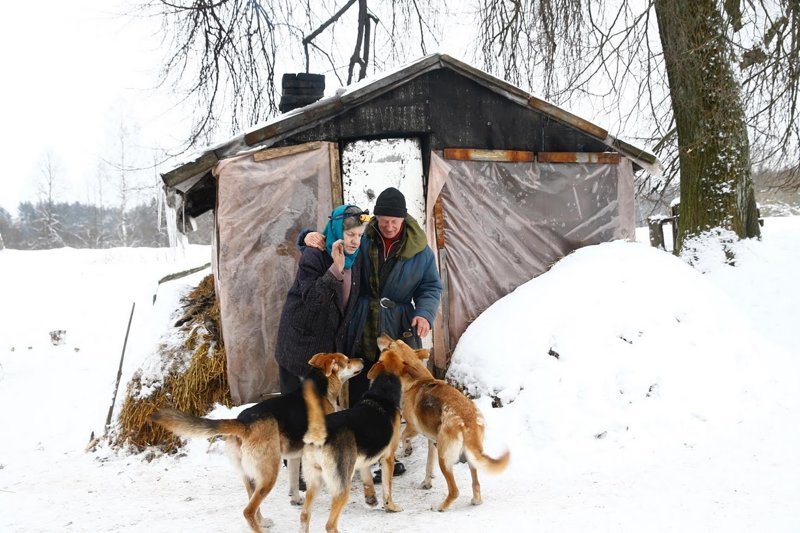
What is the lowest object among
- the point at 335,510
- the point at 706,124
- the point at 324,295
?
the point at 335,510

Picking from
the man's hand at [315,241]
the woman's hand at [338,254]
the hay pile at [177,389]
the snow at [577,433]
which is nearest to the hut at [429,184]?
the hay pile at [177,389]

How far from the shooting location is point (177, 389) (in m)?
6.09

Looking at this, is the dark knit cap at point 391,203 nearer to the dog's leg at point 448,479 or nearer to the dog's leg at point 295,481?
the dog's leg at point 448,479

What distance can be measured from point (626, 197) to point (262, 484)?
6.25m

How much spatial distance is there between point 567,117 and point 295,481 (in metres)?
5.32

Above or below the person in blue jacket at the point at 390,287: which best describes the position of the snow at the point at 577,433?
below

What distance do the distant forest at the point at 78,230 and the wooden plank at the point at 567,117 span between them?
99.7ft

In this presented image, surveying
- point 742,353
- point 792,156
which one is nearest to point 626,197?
point 742,353

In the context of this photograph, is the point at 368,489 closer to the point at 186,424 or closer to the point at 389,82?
the point at 186,424

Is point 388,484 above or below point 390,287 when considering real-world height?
below

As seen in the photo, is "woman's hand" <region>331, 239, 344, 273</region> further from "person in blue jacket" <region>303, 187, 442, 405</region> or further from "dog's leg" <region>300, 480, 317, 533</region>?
"dog's leg" <region>300, 480, 317, 533</region>

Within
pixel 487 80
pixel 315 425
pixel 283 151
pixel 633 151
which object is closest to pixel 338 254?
pixel 315 425

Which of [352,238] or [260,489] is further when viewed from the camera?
[352,238]

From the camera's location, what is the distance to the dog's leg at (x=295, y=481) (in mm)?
4336
